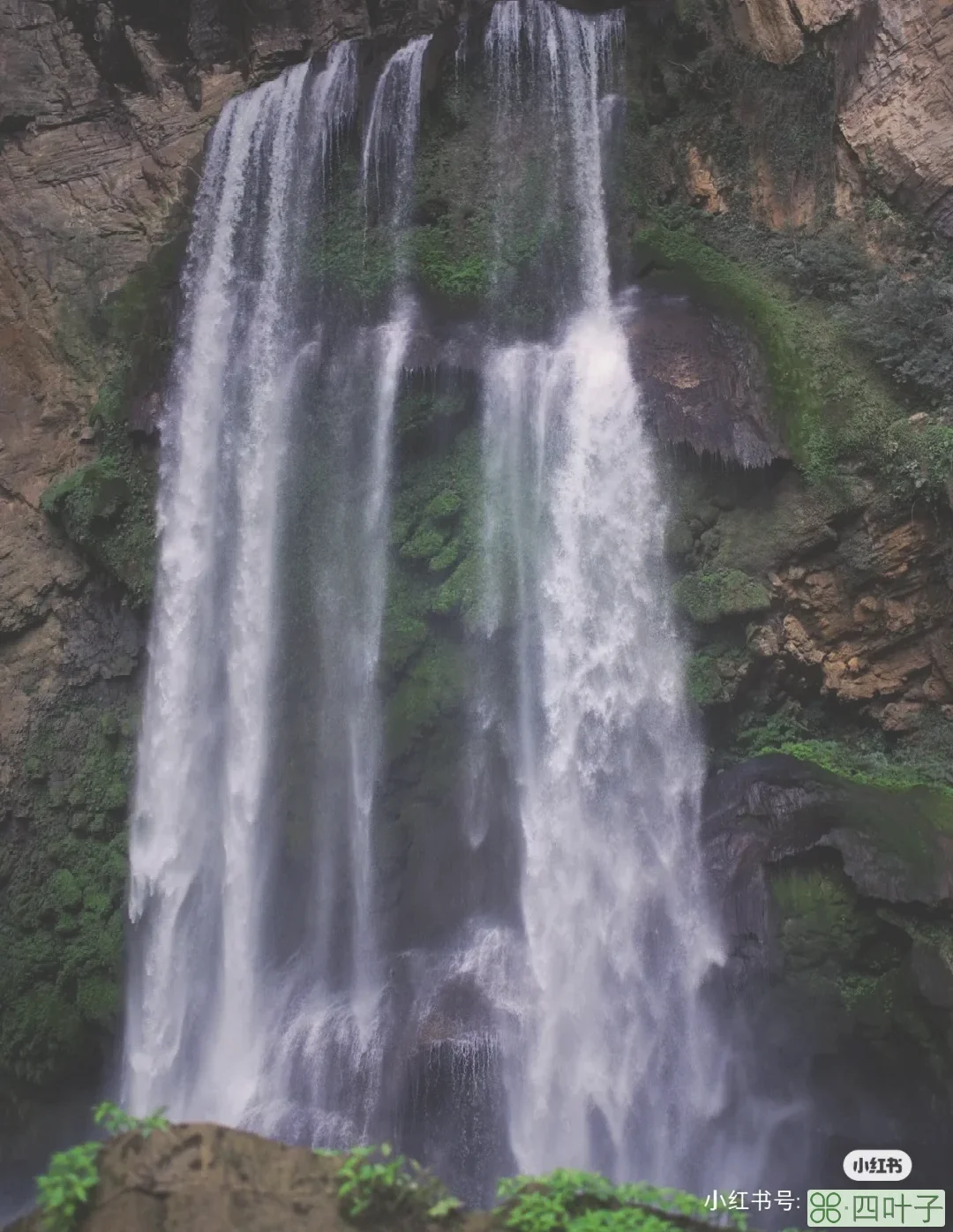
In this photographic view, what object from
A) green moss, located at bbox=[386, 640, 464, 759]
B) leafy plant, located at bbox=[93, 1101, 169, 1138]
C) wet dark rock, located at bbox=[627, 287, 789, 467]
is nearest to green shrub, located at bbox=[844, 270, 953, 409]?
wet dark rock, located at bbox=[627, 287, 789, 467]

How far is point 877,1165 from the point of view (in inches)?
352

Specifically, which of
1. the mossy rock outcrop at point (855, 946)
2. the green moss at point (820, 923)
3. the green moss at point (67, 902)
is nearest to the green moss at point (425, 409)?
the green moss at point (67, 902)

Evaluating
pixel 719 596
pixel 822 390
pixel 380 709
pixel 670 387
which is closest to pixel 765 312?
pixel 822 390

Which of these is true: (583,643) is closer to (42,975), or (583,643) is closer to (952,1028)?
(952,1028)

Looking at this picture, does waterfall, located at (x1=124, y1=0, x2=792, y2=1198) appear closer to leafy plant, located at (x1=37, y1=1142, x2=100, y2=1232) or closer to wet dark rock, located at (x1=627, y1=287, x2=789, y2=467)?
wet dark rock, located at (x1=627, y1=287, x2=789, y2=467)

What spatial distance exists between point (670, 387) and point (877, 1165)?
25.9 ft

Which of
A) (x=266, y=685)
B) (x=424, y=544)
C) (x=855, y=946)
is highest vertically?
(x=424, y=544)

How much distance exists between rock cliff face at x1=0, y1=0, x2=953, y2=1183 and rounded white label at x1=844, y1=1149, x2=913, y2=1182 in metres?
1.39

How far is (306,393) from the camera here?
45.3 feet

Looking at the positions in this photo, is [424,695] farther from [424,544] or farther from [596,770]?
[596,770]

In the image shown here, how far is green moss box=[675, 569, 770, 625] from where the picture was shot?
11.5 m

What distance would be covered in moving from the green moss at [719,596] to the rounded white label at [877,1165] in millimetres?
5144

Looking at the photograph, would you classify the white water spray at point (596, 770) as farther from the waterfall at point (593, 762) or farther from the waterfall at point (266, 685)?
the waterfall at point (266, 685)

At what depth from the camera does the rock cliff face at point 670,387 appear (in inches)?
454
